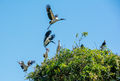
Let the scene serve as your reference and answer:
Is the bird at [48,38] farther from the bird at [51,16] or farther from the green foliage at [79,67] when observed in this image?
the green foliage at [79,67]

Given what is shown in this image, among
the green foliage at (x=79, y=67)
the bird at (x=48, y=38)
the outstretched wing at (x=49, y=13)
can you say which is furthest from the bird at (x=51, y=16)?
the green foliage at (x=79, y=67)

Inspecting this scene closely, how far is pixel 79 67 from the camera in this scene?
7.75 metres

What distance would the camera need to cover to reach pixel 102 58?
805 centimetres

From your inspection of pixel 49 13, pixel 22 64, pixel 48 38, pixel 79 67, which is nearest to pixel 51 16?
pixel 49 13

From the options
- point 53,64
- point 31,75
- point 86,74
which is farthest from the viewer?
point 31,75

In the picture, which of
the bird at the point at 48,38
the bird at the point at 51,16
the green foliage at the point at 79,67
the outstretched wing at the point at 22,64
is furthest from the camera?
the bird at the point at 48,38

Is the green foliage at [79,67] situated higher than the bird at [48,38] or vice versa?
the bird at [48,38]

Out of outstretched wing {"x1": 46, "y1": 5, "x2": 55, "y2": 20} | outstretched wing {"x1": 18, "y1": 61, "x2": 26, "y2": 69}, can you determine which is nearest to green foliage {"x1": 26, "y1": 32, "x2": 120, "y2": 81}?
outstretched wing {"x1": 18, "y1": 61, "x2": 26, "y2": 69}

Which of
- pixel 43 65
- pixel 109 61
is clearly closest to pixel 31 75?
pixel 43 65

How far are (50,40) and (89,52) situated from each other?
10.8 ft

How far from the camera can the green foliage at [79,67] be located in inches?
296

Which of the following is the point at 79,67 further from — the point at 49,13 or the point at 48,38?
the point at 48,38

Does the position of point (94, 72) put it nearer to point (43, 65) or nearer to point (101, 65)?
point (101, 65)

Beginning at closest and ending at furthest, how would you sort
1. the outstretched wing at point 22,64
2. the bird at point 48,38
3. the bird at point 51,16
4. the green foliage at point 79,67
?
the green foliage at point 79,67, the bird at point 51,16, the outstretched wing at point 22,64, the bird at point 48,38
